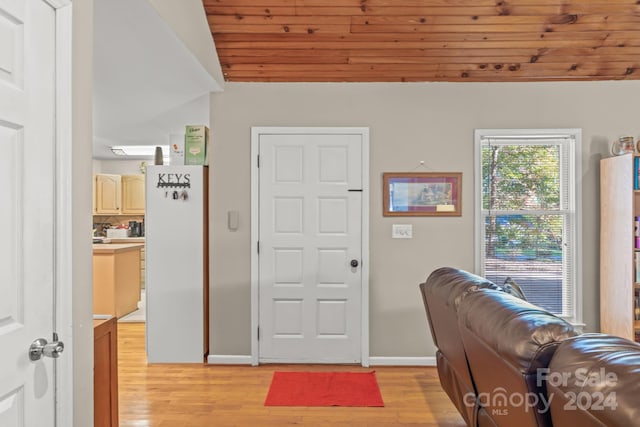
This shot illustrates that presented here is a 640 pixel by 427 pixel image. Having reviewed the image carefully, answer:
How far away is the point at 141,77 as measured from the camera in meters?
3.59

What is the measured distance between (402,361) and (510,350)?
2504 mm

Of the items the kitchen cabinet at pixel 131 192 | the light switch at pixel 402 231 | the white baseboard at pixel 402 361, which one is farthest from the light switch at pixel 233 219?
the kitchen cabinet at pixel 131 192

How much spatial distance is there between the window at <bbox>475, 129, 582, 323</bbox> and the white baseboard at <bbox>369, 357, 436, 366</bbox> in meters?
0.91

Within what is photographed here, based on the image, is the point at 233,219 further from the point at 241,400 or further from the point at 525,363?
the point at 525,363

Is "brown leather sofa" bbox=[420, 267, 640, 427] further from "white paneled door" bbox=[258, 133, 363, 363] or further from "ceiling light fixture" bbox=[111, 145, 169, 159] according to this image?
"ceiling light fixture" bbox=[111, 145, 169, 159]

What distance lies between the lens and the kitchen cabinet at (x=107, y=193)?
7086 millimetres

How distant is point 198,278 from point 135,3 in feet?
7.46

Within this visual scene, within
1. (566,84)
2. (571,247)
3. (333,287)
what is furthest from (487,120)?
(333,287)

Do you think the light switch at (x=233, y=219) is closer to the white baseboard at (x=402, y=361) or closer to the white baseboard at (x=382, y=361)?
the white baseboard at (x=382, y=361)

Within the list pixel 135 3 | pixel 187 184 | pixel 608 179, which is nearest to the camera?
pixel 135 3

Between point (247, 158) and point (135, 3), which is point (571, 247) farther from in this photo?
point (135, 3)

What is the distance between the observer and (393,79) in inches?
149

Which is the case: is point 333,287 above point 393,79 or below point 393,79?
below

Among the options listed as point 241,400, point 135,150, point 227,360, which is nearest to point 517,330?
point 241,400
